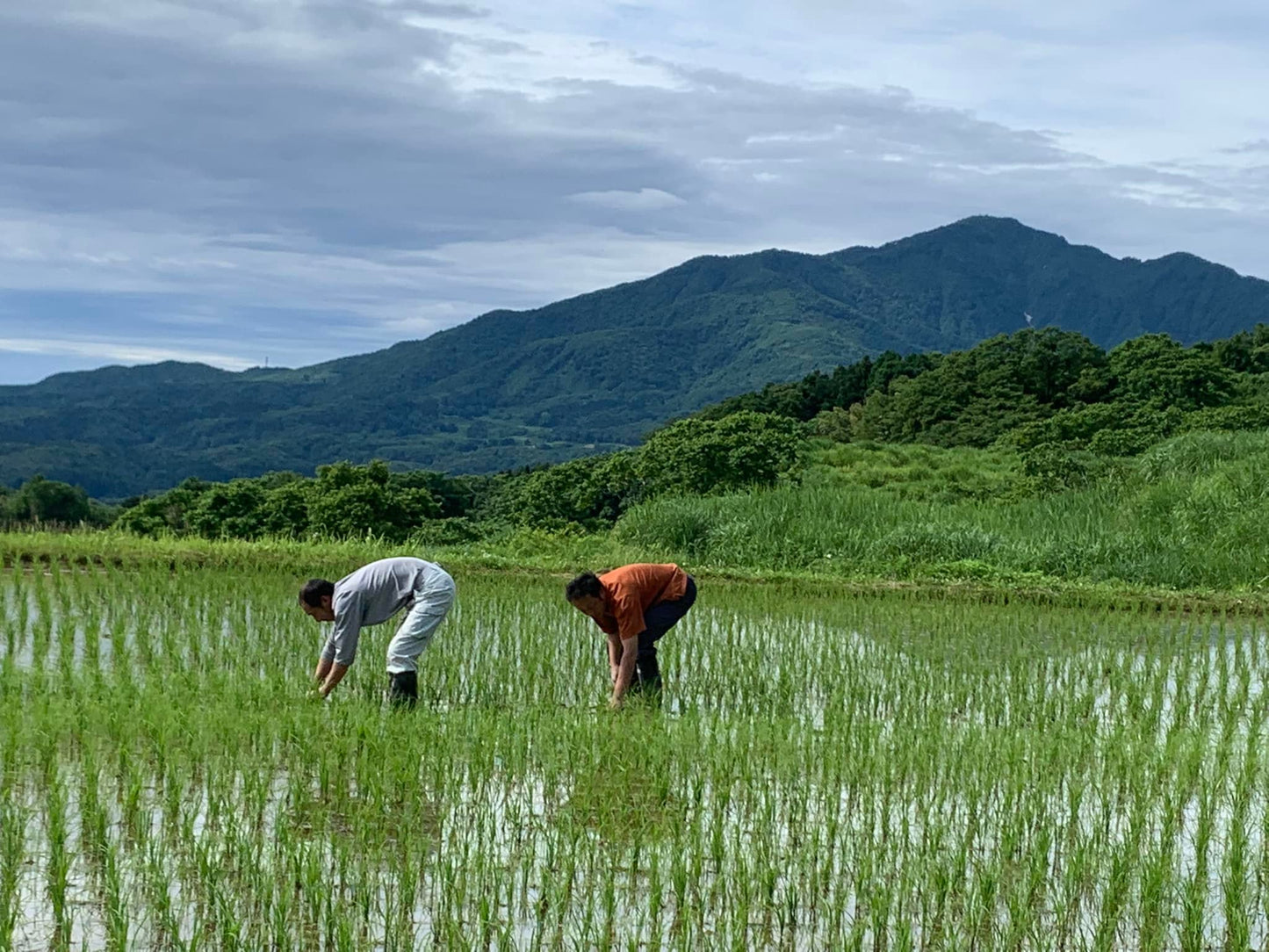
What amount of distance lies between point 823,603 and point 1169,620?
2718mm

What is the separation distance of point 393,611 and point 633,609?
120cm

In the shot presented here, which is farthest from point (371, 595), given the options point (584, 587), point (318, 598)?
point (584, 587)

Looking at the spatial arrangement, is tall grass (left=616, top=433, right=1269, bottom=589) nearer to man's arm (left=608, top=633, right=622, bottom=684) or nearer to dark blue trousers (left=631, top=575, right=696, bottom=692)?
dark blue trousers (left=631, top=575, right=696, bottom=692)

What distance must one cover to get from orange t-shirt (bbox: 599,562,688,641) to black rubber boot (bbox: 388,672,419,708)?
0.97 meters

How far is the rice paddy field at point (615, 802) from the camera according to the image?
3869 millimetres

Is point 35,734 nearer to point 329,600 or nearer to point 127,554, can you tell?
point 329,600

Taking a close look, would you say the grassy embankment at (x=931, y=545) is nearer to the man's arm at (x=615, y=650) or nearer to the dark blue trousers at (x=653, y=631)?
the dark blue trousers at (x=653, y=631)

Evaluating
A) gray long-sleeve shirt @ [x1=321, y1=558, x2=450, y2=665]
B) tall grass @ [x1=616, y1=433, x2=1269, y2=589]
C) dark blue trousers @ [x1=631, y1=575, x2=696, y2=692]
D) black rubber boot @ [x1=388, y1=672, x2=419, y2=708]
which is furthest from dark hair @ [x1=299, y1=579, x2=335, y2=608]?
tall grass @ [x1=616, y1=433, x2=1269, y2=589]

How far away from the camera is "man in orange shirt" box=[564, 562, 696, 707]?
6129 mm

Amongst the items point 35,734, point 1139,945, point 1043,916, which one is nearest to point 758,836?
point 1043,916

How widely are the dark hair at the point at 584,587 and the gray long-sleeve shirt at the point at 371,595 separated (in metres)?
0.78

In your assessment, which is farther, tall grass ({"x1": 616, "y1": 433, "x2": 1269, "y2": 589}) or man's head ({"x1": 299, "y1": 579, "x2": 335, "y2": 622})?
tall grass ({"x1": 616, "y1": 433, "x2": 1269, "y2": 589})

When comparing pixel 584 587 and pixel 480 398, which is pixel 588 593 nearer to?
pixel 584 587

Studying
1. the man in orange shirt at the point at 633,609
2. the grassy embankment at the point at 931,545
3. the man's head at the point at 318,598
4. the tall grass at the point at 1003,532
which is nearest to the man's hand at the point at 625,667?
the man in orange shirt at the point at 633,609
